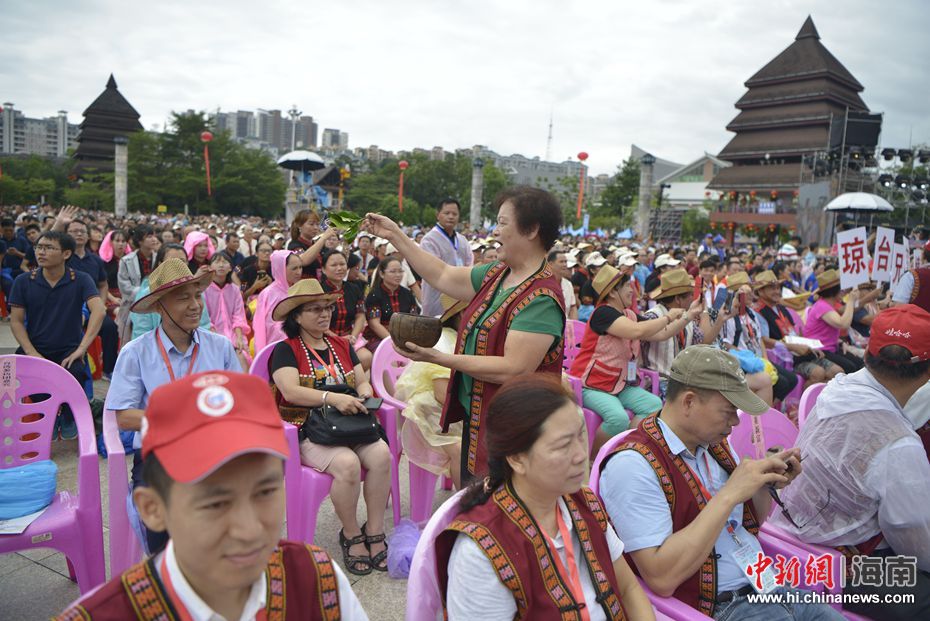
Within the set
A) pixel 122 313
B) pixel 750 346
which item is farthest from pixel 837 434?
pixel 122 313

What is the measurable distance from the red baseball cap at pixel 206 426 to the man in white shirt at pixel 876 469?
7.54 ft

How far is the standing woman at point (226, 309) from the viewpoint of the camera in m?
5.99

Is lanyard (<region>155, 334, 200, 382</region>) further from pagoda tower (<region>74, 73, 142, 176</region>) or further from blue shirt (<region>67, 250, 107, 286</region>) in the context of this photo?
pagoda tower (<region>74, 73, 142, 176</region>)

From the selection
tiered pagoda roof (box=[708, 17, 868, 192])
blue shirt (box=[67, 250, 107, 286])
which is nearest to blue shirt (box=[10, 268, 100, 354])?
blue shirt (box=[67, 250, 107, 286])

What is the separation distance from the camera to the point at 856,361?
635 centimetres

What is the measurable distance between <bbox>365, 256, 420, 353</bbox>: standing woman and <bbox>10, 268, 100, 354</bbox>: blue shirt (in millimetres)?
2382

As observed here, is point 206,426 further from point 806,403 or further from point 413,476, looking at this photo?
point 806,403

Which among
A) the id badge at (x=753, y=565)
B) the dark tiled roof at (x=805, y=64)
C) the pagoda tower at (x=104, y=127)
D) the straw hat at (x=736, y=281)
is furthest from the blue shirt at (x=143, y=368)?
the pagoda tower at (x=104, y=127)

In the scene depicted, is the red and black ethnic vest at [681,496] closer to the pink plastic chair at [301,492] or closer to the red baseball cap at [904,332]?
the red baseball cap at [904,332]

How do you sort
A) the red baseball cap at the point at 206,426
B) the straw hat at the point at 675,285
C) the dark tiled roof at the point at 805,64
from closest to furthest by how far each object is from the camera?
the red baseball cap at the point at 206,426 → the straw hat at the point at 675,285 → the dark tiled roof at the point at 805,64

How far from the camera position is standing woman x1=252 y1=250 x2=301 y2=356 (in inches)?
211

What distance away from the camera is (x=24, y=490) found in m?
2.58

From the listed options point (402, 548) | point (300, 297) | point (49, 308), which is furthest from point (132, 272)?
point (402, 548)

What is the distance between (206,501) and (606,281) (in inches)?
158
